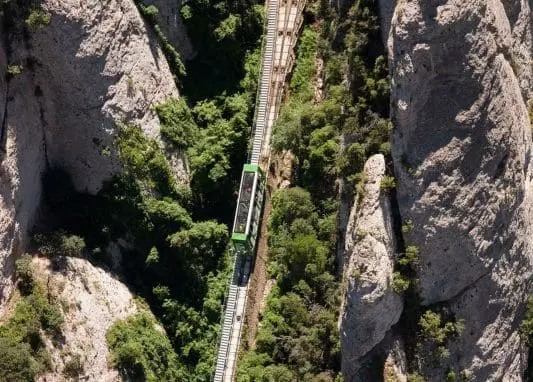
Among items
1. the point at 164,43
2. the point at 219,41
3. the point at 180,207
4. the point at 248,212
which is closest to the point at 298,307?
the point at 248,212

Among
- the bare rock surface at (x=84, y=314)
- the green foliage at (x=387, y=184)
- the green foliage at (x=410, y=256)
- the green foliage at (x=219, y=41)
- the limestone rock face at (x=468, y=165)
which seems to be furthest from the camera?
the green foliage at (x=219, y=41)

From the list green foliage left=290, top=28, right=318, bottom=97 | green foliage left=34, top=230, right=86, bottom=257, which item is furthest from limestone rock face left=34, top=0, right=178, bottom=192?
green foliage left=290, top=28, right=318, bottom=97

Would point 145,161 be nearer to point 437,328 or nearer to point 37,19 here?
point 37,19

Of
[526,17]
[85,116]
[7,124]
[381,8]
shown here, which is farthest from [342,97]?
[7,124]

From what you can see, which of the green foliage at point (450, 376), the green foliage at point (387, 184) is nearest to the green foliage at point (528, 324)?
the green foliage at point (450, 376)

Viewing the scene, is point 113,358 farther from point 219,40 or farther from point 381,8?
point 381,8

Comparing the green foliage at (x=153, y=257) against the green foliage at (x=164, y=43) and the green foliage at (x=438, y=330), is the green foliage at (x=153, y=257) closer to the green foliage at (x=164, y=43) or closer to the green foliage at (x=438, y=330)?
the green foliage at (x=164, y=43)

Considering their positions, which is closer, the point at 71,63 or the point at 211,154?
the point at 71,63
